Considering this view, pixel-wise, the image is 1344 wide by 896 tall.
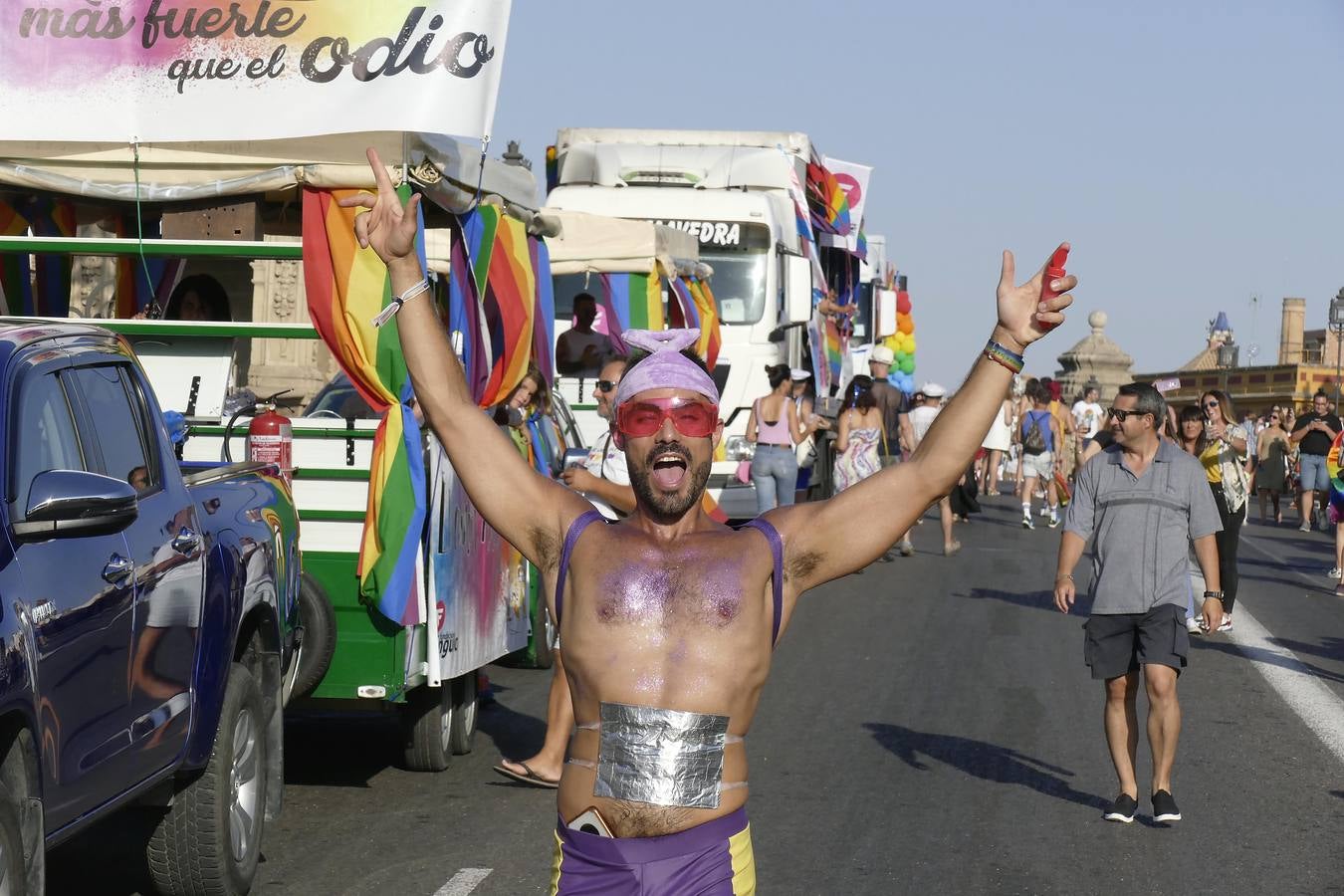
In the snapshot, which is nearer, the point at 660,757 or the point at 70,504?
the point at 660,757

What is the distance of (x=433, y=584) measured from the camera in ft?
27.6

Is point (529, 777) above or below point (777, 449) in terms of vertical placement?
below

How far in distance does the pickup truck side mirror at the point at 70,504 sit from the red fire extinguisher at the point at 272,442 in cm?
299

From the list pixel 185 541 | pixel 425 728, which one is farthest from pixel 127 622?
pixel 425 728

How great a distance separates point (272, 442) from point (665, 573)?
14.9 ft

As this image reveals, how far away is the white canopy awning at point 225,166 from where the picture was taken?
876 centimetres

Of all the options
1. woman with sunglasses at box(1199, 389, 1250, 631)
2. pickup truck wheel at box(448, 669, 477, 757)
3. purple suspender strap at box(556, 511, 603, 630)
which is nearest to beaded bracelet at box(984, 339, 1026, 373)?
purple suspender strap at box(556, 511, 603, 630)

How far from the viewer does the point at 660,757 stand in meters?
3.83

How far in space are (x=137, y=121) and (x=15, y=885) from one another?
5.12 metres

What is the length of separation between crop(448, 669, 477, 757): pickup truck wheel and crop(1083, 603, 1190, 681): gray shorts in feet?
9.69

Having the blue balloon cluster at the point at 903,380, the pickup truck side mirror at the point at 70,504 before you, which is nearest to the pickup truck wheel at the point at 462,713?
Result: the pickup truck side mirror at the point at 70,504

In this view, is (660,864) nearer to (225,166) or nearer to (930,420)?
(225,166)

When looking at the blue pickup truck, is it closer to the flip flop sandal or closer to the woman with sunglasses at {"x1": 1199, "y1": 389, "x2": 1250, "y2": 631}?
the flip flop sandal

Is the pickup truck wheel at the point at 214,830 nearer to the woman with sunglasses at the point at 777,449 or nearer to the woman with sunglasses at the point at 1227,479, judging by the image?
the woman with sunglasses at the point at 1227,479
